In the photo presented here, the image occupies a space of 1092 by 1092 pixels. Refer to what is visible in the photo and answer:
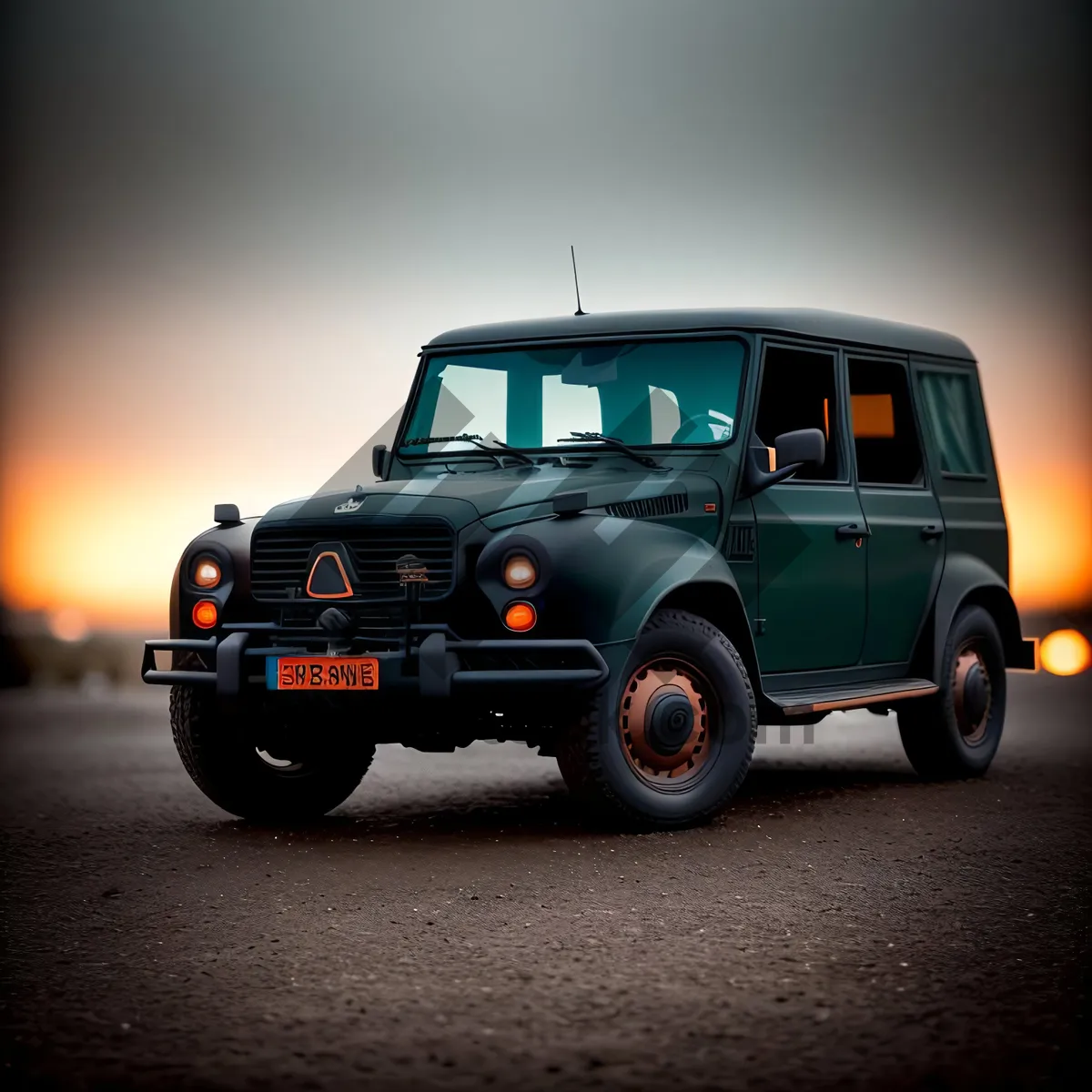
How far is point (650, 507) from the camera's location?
8.34 metres

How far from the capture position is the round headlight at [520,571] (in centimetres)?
753

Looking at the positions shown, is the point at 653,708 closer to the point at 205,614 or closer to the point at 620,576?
the point at 620,576

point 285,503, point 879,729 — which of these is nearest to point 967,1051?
point 285,503

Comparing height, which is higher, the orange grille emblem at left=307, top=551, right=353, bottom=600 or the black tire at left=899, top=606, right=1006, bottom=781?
the orange grille emblem at left=307, top=551, right=353, bottom=600

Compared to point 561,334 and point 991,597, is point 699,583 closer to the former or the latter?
point 561,334

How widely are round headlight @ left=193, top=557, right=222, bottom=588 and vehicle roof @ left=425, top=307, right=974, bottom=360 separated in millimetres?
2028

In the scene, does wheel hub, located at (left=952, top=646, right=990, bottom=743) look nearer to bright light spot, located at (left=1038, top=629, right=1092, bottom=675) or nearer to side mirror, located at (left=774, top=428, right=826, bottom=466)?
bright light spot, located at (left=1038, top=629, right=1092, bottom=675)

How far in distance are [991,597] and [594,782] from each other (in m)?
4.33

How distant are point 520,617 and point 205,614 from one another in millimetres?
1691

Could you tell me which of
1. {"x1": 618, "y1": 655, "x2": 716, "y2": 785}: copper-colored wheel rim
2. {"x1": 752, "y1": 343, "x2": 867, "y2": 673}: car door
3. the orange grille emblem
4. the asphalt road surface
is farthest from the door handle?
the orange grille emblem

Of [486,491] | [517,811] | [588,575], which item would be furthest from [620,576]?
[517,811]

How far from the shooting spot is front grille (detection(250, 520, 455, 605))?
7.75 metres

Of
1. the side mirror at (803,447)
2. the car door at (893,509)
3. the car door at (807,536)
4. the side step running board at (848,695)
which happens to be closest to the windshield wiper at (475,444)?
the car door at (807,536)

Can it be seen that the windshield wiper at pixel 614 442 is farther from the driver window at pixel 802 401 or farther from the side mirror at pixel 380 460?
the side mirror at pixel 380 460
